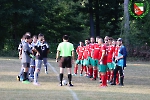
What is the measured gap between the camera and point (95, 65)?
22562mm

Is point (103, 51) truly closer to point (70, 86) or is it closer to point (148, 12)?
point (70, 86)

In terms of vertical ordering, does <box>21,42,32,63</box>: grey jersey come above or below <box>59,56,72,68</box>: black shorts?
above

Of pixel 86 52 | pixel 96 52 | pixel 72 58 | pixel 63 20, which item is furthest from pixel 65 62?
pixel 63 20

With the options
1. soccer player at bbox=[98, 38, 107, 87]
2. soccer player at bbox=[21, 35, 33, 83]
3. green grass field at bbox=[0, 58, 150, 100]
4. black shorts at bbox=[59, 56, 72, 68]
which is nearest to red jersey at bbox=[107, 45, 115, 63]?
soccer player at bbox=[98, 38, 107, 87]

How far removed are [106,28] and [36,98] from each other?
55.0m

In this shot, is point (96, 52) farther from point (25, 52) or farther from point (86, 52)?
point (25, 52)

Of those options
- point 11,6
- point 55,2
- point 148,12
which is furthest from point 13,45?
point 148,12

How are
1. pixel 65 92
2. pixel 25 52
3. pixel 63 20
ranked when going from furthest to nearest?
pixel 63 20
pixel 25 52
pixel 65 92

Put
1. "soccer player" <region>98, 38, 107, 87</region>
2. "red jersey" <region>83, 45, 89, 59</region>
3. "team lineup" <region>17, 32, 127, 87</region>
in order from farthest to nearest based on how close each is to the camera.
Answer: "red jersey" <region>83, 45, 89, 59</region>
"soccer player" <region>98, 38, 107, 87</region>
"team lineup" <region>17, 32, 127, 87</region>

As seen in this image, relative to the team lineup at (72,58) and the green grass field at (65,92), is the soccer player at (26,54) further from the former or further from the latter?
the green grass field at (65,92)

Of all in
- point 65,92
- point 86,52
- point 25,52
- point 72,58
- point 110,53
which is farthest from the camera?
point 86,52

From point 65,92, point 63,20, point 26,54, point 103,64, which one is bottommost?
point 65,92

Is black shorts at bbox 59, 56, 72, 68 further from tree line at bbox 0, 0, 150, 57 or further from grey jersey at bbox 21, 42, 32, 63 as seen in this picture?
tree line at bbox 0, 0, 150, 57

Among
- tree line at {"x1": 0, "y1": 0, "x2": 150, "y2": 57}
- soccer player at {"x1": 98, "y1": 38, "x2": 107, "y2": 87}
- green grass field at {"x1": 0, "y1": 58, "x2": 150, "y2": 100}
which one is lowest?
green grass field at {"x1": 0, "y1": 58, "x2": 150, "y2": 100}
